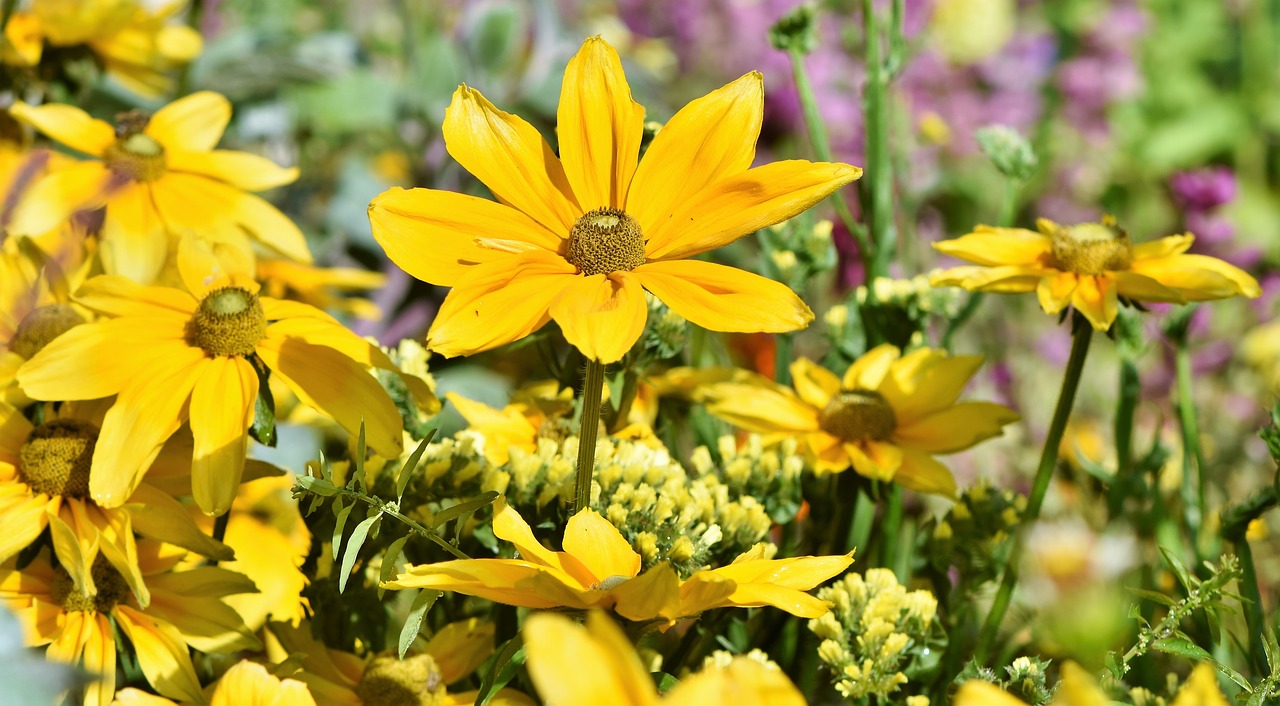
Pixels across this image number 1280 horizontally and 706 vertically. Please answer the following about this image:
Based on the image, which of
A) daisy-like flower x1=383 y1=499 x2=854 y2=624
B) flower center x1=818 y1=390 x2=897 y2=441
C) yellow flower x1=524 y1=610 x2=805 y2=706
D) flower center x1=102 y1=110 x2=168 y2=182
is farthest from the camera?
flower center x1=102 y1=110 x2=168 y2=182

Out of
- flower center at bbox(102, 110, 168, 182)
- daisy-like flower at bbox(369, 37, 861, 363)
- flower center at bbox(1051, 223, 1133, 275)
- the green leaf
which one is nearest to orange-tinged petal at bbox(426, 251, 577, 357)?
daisy-like flower at bbox(369, 37, 861, 363)

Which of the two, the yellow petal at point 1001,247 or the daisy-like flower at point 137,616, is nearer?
the daisy-like flower at point 137,616

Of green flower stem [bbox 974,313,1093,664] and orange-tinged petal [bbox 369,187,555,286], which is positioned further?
green flower stem [bbox 974,313,1093,664]

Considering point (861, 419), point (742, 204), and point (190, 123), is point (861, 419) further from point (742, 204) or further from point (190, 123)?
point (190, 123)

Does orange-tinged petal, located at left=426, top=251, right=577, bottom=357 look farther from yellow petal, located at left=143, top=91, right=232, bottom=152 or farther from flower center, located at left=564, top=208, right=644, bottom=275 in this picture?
yellow petal, located at left=143, top=91, right=232, bottom=152

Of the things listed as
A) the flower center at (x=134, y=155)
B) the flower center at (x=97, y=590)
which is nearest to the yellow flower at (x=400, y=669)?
the flower center at (x=97, y=590)

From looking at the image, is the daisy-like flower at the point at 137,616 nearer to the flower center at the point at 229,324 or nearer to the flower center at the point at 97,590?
the flower center at the point at 97,590

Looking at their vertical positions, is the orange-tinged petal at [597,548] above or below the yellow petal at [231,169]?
below
